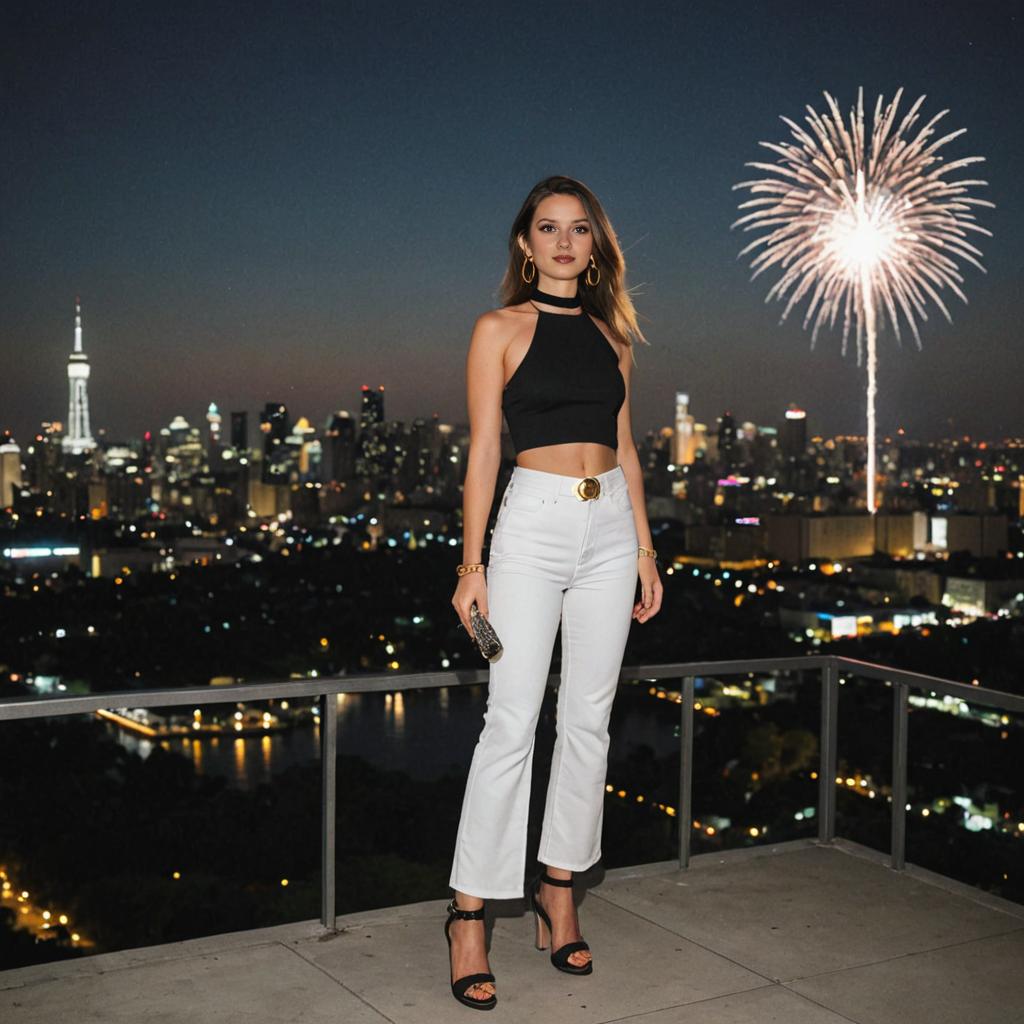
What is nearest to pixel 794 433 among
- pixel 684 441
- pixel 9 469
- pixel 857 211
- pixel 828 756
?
pixel 684 441

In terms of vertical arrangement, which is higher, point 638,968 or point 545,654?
point 545,654

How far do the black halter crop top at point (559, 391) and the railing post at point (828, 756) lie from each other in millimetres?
1354

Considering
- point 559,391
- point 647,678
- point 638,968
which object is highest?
point 559,391

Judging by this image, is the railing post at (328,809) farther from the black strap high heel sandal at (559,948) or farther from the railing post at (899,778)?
the railing post at (899,778)

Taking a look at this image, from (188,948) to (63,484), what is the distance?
2064 inches

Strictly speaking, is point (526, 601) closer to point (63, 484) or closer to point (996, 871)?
point (996, 871)

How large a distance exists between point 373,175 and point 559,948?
46722 millimetres

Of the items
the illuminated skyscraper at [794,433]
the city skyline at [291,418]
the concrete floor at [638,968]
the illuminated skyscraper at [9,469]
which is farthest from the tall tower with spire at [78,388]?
the concrete floor at [638,968]

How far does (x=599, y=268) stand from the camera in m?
2.55

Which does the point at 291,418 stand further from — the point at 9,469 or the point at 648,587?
the point at 648,587

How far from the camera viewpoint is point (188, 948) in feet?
8.43

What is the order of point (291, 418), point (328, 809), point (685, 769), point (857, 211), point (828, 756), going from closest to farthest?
point (328, 809) < point (685, 769) < point (828, 756) < point (857, 211) < point (291, 418)

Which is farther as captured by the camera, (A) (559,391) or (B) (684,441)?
(B) (684,441)

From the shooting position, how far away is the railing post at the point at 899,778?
320 cm
